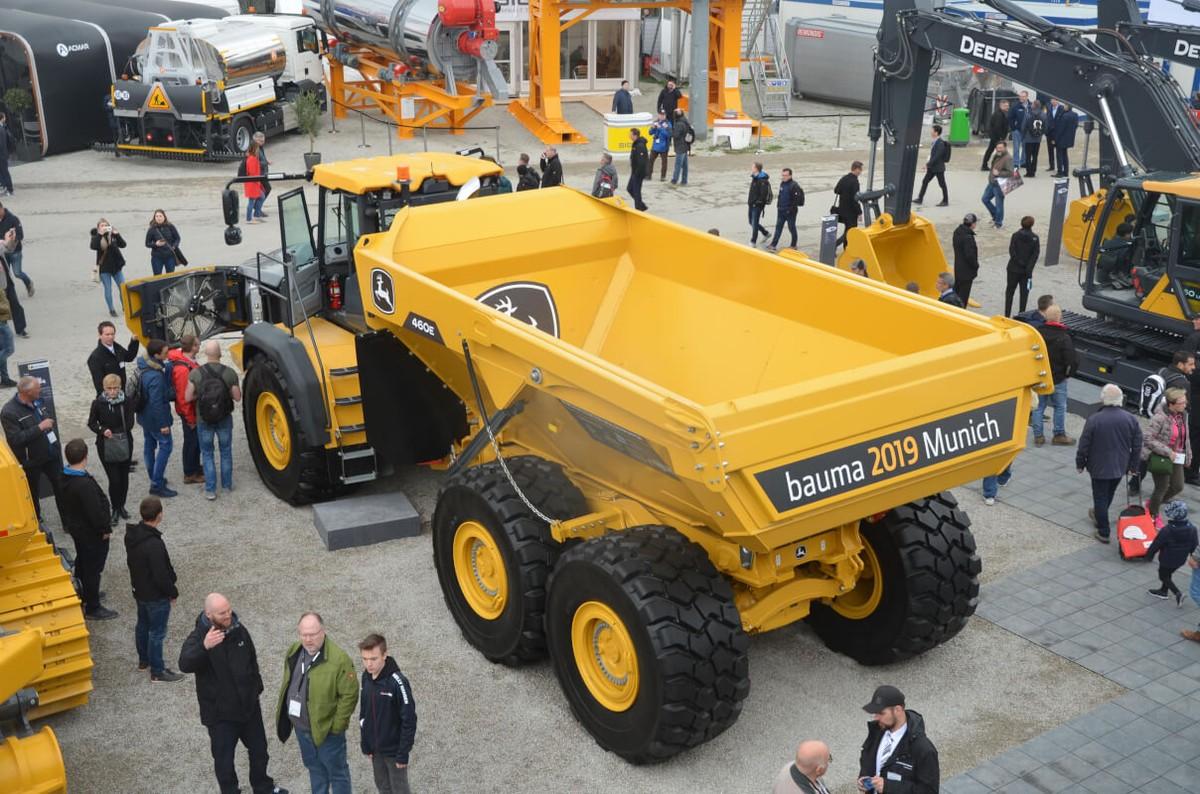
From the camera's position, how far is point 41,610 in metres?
7.77

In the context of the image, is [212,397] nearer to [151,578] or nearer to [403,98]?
[151,578]

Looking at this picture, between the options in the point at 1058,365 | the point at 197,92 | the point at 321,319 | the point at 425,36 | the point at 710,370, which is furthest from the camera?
the point at 425,36

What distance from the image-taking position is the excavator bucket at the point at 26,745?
6582mm

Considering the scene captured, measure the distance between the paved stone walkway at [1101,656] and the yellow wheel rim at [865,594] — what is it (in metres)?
1.18

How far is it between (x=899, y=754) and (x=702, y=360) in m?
3.96

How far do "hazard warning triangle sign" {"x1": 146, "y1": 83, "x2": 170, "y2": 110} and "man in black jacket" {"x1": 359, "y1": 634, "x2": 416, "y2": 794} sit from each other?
18888 millimetres

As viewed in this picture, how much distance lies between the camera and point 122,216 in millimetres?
20281

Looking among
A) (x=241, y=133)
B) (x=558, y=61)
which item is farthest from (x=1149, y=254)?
(x=241, y=133)

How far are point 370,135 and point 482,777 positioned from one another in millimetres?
20974

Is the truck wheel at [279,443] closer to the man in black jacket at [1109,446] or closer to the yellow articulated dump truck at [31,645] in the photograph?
the yellow articulated dump truck at [31,645]

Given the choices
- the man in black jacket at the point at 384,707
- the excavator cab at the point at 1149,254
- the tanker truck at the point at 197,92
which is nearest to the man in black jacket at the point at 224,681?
the man in black jacket at the point at 384,707

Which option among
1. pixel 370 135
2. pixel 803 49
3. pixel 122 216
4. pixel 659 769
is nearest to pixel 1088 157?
pixel 803 49

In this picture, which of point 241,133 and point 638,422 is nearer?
point 638,422

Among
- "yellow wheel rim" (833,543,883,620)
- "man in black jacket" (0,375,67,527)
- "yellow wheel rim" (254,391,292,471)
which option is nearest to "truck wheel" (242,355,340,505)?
"yellow wheel rim" (254,391,292,471)
